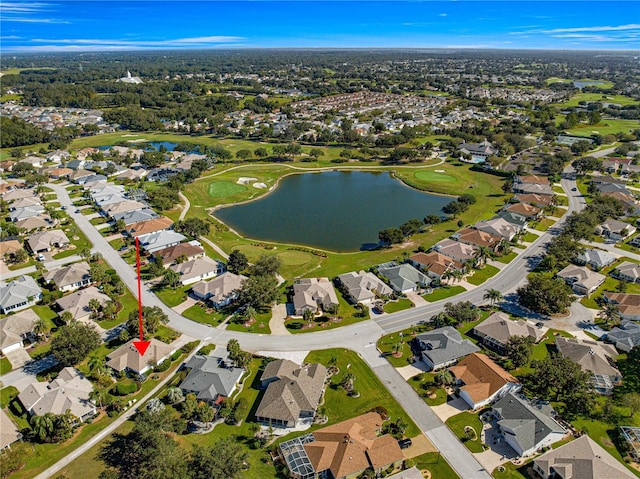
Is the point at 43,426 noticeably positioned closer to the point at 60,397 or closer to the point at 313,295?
the point at 60,397

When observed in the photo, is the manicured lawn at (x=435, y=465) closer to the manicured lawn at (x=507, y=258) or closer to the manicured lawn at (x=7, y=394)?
the manicured lawn at (x=7, y=394)

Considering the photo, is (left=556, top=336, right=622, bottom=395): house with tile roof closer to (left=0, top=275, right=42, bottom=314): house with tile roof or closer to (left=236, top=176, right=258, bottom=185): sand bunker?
(left=0, top=275, right=42, bottom=314): house with tile roof

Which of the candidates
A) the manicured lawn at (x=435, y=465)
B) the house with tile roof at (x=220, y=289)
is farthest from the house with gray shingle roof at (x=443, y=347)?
the house with tile roof at (x=220, y=289)

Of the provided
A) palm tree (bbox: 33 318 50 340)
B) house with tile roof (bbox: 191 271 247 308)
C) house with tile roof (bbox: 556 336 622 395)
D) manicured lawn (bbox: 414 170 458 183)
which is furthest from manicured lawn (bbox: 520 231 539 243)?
palm tree (bbox: 33 318 50 340)

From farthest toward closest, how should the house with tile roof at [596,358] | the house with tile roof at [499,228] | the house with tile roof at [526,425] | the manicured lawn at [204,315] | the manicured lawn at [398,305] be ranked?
the house with tile roof at [499,228] → the manicured lawn at [398,305] → the manicured lawn at [204,315] → the house with tile roof at [596,358] → the house with tile roof at [526,425]

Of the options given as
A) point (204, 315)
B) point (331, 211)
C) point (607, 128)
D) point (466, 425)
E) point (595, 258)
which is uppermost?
point (607, 128)

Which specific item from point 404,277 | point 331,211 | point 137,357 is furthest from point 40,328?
point 331,211
